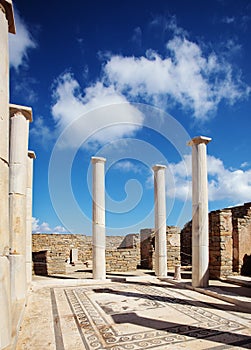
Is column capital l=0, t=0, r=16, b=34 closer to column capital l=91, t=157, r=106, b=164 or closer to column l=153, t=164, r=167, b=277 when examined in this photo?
column capital l=91, t=157, r=106, b=164

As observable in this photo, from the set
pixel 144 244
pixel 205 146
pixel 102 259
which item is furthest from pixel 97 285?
pixel 144 244

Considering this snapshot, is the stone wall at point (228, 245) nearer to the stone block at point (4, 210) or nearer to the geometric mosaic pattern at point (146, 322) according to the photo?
the geometric mosaic pattern at point (146, 322)

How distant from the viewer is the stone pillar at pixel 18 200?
6.55 metres

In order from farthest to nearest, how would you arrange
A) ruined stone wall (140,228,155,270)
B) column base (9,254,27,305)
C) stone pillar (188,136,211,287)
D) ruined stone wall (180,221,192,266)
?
ruined stone wall (180,221,192,266)
ruined stone wall (140,228,155,270)
stone pillar (188,136,211,287)
column base (9,254,27,305)

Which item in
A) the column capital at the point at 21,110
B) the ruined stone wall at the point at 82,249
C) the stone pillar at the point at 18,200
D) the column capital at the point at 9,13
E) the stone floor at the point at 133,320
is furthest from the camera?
the ruined stone wall at the point at 82,249

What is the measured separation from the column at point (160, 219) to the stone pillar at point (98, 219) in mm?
2426

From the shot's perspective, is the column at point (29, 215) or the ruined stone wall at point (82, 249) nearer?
the column at point (29, 215)

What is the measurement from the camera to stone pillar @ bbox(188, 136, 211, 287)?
29.6ft

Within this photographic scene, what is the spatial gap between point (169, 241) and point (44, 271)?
680 cm

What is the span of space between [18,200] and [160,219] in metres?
7.11

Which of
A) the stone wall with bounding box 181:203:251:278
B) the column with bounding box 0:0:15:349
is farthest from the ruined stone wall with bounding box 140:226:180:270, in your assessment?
the column with bounding box 0:0:15:349

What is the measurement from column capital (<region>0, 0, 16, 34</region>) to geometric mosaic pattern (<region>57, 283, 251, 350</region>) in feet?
15.4

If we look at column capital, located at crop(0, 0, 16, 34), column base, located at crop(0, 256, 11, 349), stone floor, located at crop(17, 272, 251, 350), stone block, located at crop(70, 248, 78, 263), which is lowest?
stone block, located at crop(70, 248, 78, 263)

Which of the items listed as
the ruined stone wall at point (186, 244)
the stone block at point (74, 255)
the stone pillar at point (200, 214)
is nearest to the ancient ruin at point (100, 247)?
the stone pillar at point (200, 214)
